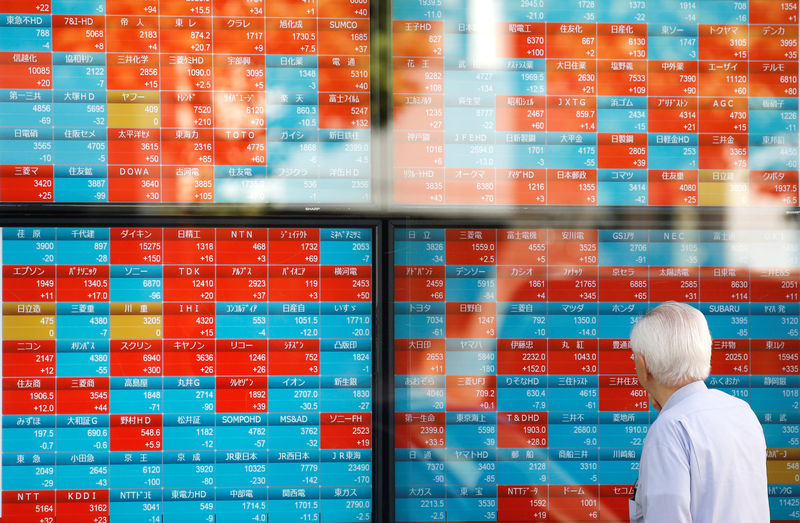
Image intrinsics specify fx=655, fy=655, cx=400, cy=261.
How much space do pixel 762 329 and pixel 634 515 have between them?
141 centimetres

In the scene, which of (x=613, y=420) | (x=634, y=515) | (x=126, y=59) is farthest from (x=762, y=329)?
(x=126, y=59)

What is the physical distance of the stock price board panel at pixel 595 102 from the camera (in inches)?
111

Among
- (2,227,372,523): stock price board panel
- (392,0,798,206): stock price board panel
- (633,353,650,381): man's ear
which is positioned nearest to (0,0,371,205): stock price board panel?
(2,227,372,523): stock price board panel

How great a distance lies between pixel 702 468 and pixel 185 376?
1985 mm

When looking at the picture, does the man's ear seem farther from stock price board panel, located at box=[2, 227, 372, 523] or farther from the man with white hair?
stock price board panel, located at box=[2, 227, 372, 523]

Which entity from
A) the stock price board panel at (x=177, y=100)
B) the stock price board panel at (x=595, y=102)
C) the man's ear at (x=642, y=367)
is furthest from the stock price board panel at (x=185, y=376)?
the man's ear at (x=642, y=367)

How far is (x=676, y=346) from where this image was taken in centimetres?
189

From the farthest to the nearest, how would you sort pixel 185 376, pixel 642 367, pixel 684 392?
pixel 185 376 → pixel 642 367 → pixel 684 392

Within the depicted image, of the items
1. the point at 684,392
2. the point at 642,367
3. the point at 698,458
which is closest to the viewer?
the point at 698,458

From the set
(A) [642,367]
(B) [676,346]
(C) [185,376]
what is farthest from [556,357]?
(C) [185,376]

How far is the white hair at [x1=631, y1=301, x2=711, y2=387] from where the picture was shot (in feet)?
6.17

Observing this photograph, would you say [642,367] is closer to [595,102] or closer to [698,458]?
[698,458]

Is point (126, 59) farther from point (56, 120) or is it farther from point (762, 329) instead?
point (762, 329)

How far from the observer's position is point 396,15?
2811 mm
